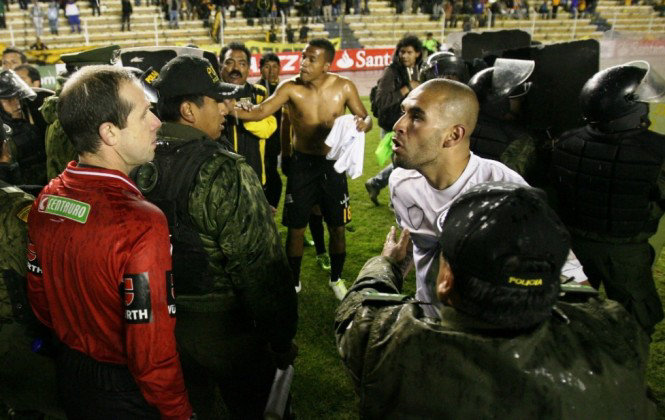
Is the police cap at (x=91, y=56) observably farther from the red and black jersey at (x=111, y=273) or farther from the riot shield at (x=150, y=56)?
the red and black jersey at (x=111, y=273)

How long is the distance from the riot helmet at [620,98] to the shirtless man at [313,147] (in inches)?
70.2

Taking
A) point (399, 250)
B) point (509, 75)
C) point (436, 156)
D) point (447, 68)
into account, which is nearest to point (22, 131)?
point (447, 68)

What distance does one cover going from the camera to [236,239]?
2068 mm

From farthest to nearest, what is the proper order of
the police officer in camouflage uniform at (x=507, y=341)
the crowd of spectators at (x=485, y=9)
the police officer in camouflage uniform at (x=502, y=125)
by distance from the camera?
the crowd of spectators at (x=485, y=9)
the police officer in camouflage uniform at (x=502, y=125)
the police officer in camouflage uniform at (x=507, y=341)

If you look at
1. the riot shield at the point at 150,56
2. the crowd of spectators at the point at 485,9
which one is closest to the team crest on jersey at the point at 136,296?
the riot shield at the point at 150,56

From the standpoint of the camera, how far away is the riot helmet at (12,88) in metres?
4.14

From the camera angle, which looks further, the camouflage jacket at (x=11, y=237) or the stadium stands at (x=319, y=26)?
the stadium stands at (x=319, y=26)

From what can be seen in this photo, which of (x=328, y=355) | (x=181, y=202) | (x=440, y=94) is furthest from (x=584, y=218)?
(x=181, y=202)

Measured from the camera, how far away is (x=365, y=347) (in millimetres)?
1383

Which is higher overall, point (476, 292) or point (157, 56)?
point (157, 56)

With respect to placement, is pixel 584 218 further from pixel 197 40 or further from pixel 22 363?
pixel 197 40

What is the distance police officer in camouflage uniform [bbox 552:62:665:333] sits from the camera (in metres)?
2.88

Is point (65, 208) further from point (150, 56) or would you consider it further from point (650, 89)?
point (150, 56)

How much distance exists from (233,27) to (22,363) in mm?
21220
